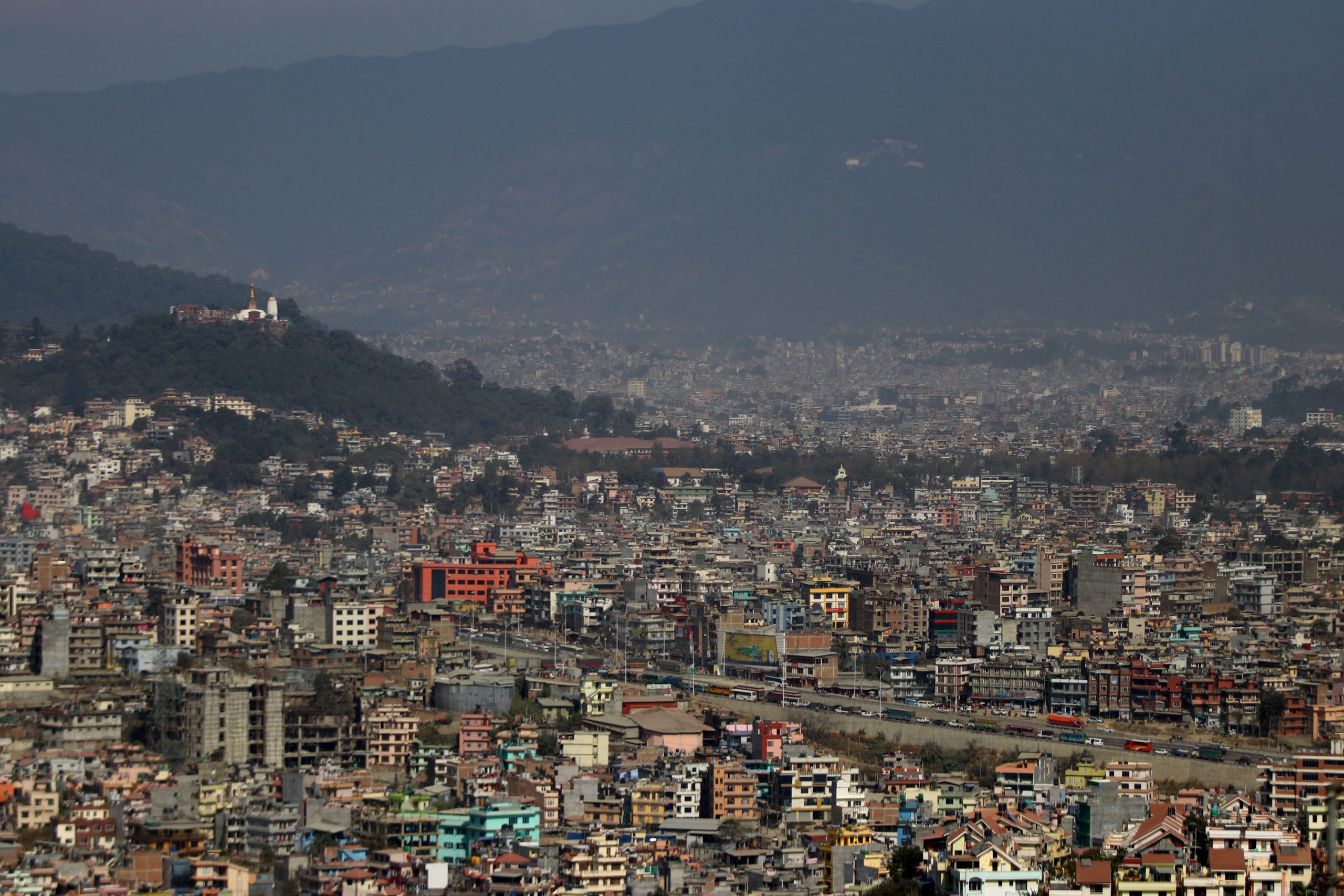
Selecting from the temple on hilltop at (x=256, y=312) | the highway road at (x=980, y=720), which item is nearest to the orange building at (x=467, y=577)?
the highway road at (x=980, y=720)

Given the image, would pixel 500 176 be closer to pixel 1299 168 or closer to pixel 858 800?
pixel 1299 168

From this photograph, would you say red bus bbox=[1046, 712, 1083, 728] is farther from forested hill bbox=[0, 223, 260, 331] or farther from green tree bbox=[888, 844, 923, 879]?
forested hill bbox=[0, 223, 260, 331]

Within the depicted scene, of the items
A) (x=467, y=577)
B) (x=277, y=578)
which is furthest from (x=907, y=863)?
(x=467, y=577)

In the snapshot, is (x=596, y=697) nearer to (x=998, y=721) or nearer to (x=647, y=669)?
(x=998, y=721)

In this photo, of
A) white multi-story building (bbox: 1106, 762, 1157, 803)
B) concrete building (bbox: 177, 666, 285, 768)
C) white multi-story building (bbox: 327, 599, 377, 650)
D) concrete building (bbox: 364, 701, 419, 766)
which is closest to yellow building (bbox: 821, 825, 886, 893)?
white multi-story building (bbox: 1106, 762, 1157, 803)

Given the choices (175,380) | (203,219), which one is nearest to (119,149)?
(203,219)
